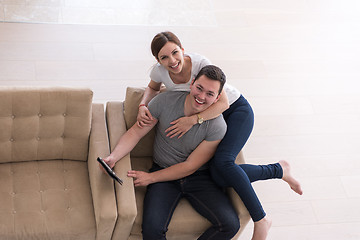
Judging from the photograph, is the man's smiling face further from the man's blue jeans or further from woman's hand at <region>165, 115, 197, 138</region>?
the man's blue jeans

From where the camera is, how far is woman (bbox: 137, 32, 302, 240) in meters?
2.60

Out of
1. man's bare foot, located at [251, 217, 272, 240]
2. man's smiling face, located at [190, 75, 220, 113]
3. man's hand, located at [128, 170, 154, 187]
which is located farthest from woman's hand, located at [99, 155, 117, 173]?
man's bare foot, located at [251, 217, 272, 240]

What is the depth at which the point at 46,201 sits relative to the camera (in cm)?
258

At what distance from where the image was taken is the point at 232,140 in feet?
8.94

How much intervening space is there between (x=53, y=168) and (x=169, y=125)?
69cm

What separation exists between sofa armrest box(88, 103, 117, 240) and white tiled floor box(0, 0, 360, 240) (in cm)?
96

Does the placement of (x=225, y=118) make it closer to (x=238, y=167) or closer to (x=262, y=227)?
(x=238, y=167)

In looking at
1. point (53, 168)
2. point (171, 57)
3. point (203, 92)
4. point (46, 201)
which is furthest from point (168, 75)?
point (46, 201)

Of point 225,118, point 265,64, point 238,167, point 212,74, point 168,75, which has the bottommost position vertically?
point 265,64

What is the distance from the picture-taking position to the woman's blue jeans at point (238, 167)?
8.67 ft

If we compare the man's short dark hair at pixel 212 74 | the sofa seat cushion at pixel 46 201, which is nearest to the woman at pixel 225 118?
the man's short dark hair at pixel 212 74

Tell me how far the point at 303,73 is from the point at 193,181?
2031 mm

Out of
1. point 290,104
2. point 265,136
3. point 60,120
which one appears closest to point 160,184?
point 60,120

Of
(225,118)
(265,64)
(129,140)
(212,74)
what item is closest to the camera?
(212,74)
